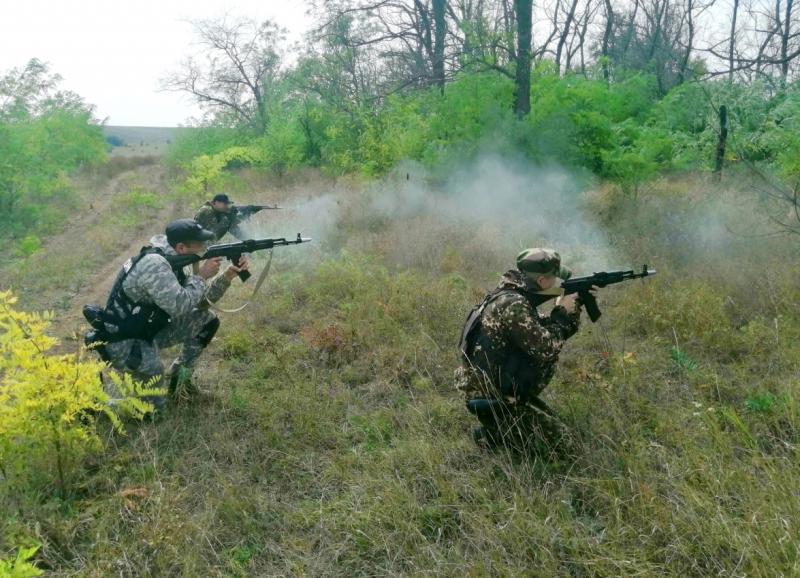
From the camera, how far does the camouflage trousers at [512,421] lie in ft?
11.2

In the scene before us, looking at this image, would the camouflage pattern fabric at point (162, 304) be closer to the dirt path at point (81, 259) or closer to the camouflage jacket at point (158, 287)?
the camouflage jacket at point (158, 287)

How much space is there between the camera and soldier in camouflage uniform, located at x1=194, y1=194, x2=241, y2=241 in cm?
767

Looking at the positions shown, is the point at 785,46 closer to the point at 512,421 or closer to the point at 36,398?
the point at 512,421

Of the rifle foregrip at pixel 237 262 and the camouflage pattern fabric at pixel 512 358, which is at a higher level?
the rifle foregrip at pixel 237 262

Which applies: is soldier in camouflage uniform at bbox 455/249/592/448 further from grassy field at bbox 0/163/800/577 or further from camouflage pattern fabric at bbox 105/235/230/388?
camouflage pattern fabric at bbox 105/235/230/388

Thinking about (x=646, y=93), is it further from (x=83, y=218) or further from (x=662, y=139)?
(x=83, y=218)

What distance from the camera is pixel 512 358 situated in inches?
138

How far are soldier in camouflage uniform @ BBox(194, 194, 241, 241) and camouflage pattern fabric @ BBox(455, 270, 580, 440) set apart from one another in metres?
5.23

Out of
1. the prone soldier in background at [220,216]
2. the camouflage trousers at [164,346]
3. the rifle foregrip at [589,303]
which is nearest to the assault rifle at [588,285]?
the rifle foregrip at [589,303]

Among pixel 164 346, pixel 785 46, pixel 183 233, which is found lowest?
pixel 164 346

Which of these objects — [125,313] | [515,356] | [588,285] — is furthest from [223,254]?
[588,285]

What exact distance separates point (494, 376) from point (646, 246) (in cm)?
462

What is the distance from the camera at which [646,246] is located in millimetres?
7188

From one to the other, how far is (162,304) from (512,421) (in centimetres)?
278
